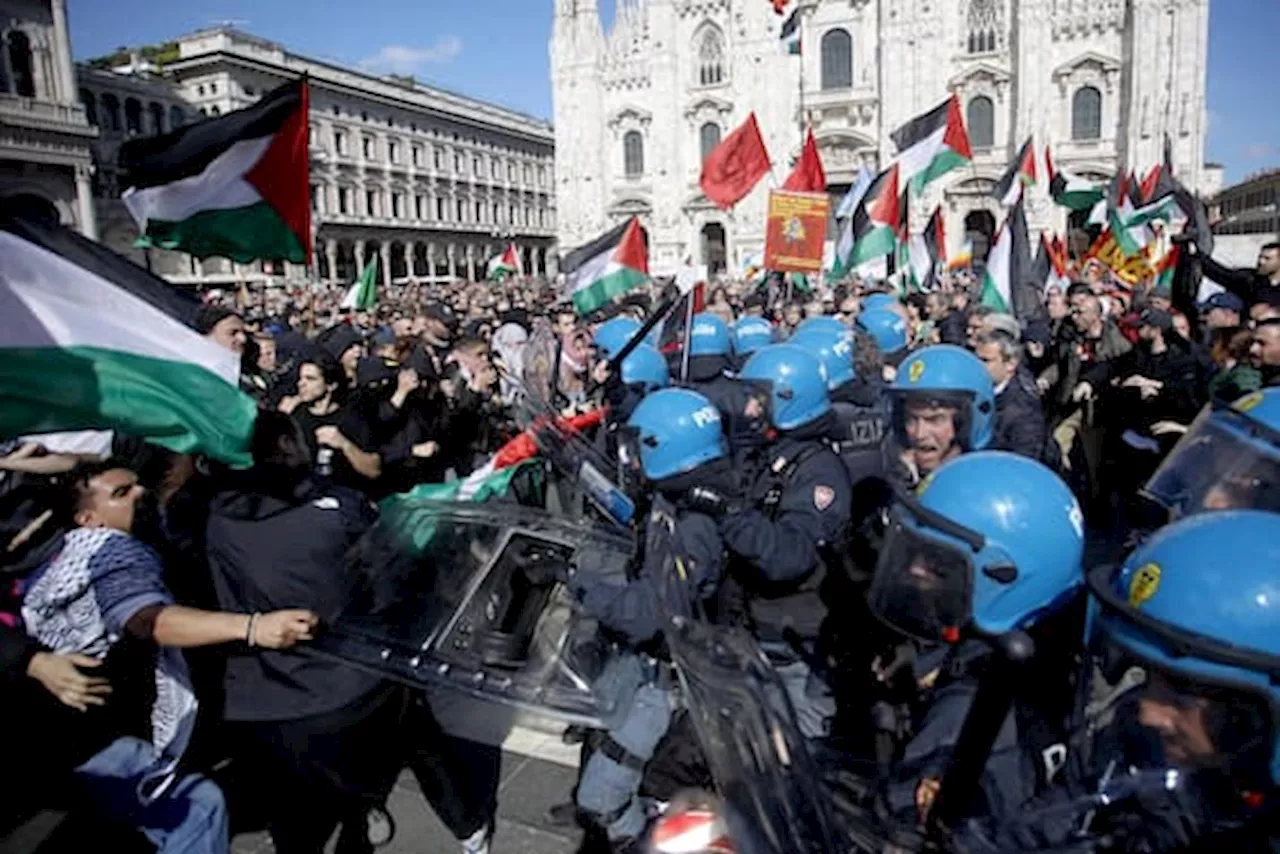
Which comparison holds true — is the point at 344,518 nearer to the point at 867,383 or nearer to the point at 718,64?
the point at 867,383

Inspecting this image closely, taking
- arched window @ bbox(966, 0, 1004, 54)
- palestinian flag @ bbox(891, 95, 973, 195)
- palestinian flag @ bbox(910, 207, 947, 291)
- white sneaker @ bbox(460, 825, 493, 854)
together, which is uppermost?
arched window @ bbox(966, 0, 1004, 54)

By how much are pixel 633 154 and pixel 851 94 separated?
10914mm

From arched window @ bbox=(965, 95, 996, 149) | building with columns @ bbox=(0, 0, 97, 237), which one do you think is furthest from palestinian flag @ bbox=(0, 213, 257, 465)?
arched window @ bbox=(965, 95, 996, 149)

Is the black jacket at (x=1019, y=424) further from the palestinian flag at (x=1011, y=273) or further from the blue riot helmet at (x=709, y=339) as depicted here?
the palestinian flag at (x=1011, y=273)

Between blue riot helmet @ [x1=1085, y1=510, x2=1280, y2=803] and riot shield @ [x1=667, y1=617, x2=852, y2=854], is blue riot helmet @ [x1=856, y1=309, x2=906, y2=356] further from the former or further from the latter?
riot shield @ [x1=667, y1=617, x2=852, y2=854]

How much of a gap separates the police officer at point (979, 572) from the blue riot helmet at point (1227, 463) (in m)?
0.64

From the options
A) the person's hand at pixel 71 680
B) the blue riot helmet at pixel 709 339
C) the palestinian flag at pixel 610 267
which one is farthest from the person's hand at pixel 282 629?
the palestinian flag at pixel 610 267

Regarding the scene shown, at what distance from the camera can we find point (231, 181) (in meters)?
4.29

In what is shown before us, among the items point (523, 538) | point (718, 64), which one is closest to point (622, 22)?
point (718, 64)

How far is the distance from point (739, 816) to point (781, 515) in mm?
1473

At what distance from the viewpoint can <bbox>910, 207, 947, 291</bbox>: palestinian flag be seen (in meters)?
12.7

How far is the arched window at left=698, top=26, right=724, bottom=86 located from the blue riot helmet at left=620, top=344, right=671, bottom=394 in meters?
37.0

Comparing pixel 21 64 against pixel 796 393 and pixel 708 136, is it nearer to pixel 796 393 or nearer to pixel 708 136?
pixel 708 136

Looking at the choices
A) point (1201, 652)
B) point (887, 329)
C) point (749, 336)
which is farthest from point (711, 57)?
point (1201, 652)
